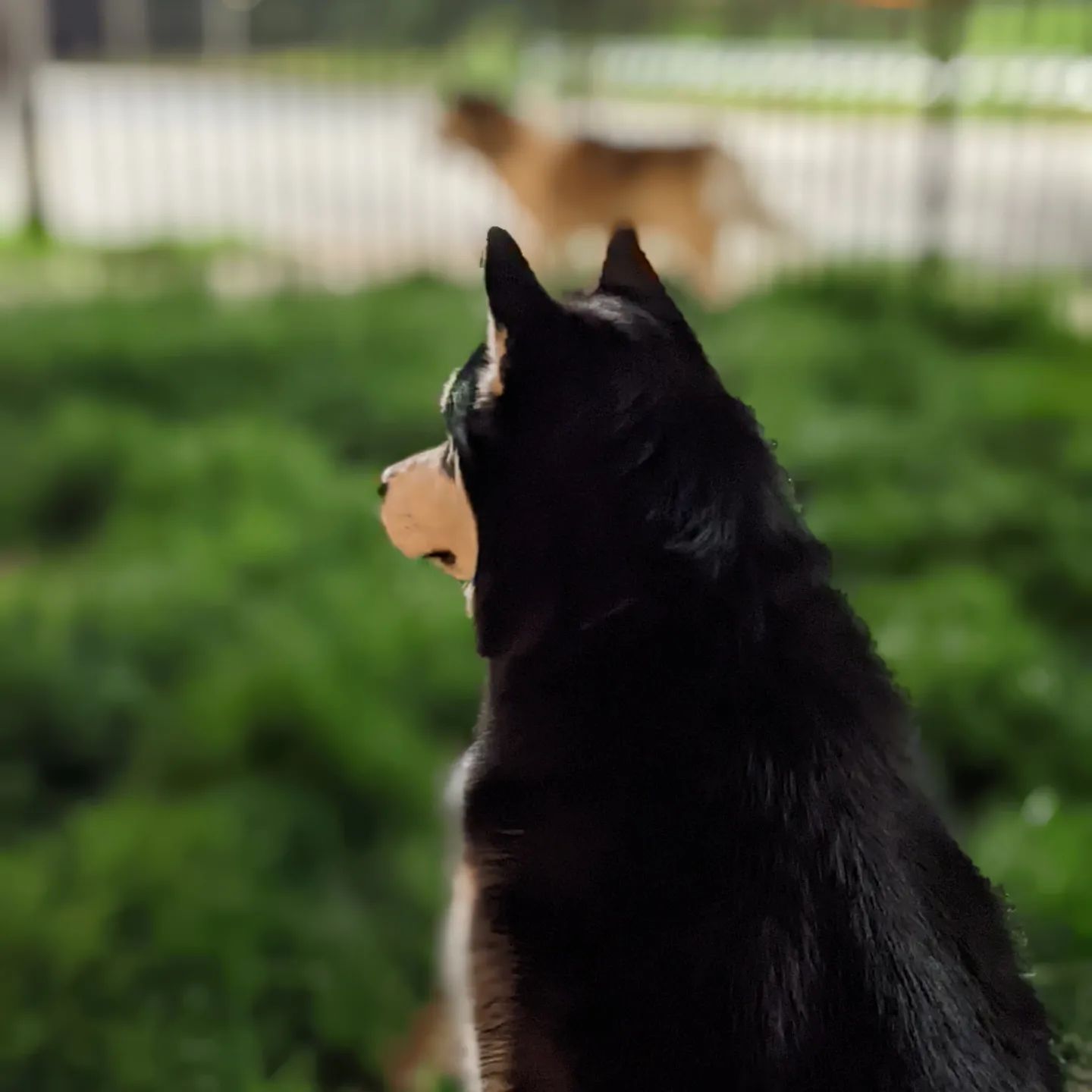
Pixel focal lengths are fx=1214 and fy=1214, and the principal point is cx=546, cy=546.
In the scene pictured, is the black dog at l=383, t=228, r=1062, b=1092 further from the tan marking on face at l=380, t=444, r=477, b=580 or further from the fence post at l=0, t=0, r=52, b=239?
the fence post at l=0, t=0, r=52, b=239

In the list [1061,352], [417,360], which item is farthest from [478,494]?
[1061,352]

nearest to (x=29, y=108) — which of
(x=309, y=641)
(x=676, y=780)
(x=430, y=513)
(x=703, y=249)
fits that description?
(x=703, y=249)

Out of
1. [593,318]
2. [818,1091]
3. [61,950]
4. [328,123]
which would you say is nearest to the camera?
[818,1091]

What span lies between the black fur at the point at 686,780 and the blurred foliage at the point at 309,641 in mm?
219

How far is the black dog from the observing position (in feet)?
2.31

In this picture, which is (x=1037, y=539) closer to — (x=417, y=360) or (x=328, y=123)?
(x=417, y=360)

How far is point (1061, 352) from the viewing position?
4.73 metres

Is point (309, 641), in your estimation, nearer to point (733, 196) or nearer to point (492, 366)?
point (492, 366)

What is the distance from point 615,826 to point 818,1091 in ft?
0.60

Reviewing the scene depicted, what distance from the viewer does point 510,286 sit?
2.42 feet

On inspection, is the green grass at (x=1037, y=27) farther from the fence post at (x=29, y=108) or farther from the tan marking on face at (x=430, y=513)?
the tan marking on face at (x=430, y=513)

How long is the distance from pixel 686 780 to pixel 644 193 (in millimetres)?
5505

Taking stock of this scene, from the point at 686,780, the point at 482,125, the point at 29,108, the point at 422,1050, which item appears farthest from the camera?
the point at 29,108

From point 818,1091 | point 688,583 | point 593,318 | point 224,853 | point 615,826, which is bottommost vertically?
point 224,853
